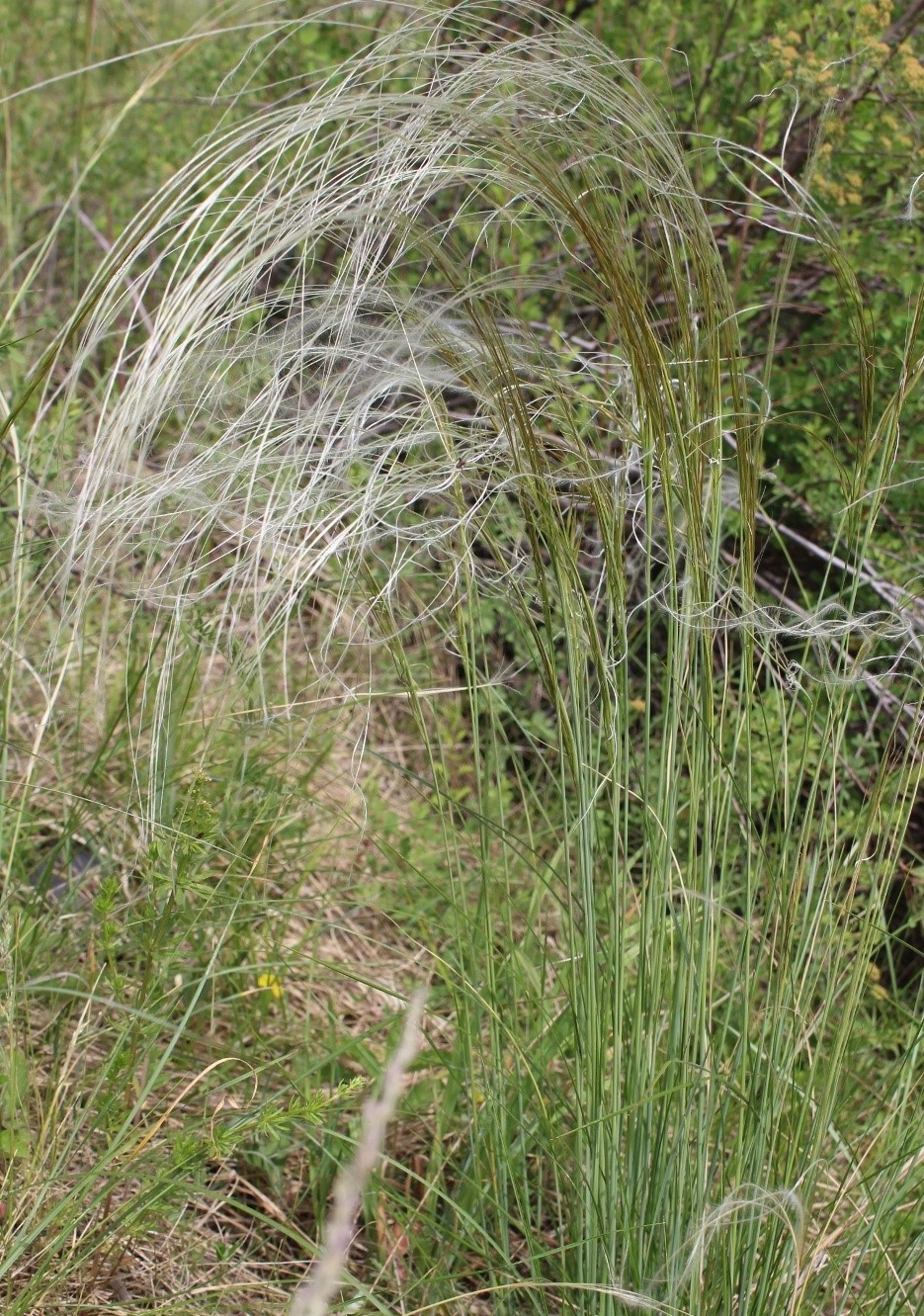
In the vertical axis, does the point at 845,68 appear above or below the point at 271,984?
above

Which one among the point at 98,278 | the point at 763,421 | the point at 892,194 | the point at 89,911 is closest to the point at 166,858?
the point at 89,911

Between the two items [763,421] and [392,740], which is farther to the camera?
[392,740]

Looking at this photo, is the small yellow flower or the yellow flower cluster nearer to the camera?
the small yellow flower

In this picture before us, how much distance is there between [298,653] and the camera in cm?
262

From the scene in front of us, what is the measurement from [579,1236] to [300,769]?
1233 millimetres

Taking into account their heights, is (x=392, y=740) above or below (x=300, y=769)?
below

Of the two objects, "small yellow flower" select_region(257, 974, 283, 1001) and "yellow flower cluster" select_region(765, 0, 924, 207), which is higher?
"yellow flower cluster" select_region(765, 0, 924, 207)

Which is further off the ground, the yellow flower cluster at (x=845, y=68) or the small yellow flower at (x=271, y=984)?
the yellow flower cluster at (x=845, y=68)

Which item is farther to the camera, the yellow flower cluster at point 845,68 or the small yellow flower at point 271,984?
the yellow flower cluster at point 845,68

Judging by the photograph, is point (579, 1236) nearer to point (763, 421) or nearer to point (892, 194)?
point (763, 421)

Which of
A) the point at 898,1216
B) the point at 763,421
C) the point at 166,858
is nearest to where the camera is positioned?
the point at 763,421

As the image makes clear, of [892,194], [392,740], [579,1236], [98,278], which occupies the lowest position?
[392,740]

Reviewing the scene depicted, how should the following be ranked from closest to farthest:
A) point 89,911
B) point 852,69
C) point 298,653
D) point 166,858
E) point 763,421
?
point 763,421 < point 166,858 < point 89,911 < point 852,69 < point 298,653

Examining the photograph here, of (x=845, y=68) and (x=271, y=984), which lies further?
(x=845, y=68)
